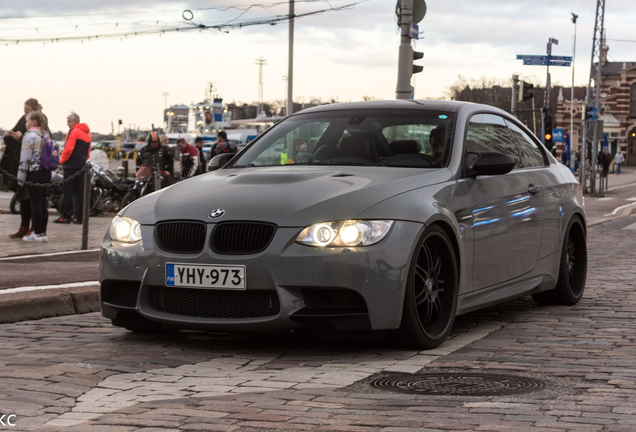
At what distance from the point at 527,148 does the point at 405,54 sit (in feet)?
26.3

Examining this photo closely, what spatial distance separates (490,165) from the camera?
248 inches

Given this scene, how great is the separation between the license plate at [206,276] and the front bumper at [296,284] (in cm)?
3

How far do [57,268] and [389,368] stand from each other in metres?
5.17

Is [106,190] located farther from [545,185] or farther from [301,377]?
[301,377]

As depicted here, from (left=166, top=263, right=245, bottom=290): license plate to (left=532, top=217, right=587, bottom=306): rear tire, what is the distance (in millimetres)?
3341

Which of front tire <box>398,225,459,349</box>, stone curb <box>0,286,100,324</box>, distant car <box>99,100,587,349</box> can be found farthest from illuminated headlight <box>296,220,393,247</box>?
stone curb <box>0,286,100,324</box>

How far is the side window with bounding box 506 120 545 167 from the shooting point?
7436mm

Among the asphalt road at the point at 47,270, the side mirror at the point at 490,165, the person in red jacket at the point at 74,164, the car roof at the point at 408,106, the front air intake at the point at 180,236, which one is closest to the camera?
the front air intake at the point at 180,236

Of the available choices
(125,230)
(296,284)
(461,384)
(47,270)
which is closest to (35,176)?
(47,270)

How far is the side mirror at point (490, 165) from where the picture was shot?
6.32 metres

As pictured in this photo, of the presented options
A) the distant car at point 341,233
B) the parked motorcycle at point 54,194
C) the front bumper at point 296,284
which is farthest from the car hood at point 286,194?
the parked motorcycle at point 54,194

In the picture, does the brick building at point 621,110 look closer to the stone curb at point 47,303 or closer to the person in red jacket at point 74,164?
the person in red jacket at point 74,164

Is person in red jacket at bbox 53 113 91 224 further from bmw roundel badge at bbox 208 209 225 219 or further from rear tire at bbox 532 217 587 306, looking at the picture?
bmw roundel badge at bbox 208 209 225 219

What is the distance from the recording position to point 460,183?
621 cm
